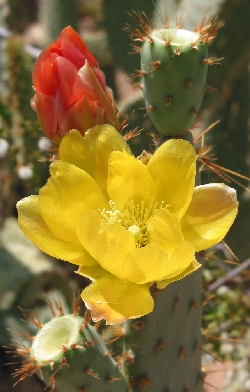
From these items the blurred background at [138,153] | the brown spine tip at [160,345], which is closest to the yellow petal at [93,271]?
the brown spine tip at [160,345]

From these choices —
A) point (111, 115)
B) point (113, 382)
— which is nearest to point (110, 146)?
point (111, 115)

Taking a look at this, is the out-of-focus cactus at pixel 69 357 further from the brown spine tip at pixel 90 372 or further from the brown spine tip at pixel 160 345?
the brown spine tip at pixel 160 345

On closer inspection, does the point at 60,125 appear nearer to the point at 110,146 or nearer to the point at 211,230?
the point at 110,146

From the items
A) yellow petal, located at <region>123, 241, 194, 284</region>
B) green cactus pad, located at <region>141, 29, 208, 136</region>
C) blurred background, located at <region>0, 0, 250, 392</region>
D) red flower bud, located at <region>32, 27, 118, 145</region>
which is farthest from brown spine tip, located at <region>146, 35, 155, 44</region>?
blurred background, located at <region>0, 0, 250, 392</region>

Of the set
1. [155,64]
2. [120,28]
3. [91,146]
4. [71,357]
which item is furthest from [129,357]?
[120,28]

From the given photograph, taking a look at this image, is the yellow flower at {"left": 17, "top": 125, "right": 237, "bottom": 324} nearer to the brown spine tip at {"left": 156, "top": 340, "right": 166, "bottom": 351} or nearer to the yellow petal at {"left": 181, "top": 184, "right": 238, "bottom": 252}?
the yellow petal at {"left": 181, "top": 184, "right": 238, "bottom": 252}

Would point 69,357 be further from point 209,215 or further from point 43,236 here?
point 209,215

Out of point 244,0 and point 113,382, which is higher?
point 244,0
